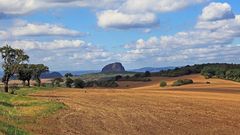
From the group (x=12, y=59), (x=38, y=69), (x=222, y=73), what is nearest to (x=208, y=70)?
(x=222, y=73)

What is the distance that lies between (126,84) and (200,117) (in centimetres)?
8699

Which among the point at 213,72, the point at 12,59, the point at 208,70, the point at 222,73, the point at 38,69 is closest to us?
the point at 12,59

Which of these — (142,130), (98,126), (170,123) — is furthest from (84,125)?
(170,123)

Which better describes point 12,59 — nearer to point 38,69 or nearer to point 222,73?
point 38,69

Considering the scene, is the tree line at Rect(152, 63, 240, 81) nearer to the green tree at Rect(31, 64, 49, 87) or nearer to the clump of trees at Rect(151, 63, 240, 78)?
the clump of trees at Rect(151, 63, 240, 78)

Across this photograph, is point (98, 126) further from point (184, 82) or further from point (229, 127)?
point (184, 82)

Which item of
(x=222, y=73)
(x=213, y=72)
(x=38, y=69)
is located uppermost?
(x=38, y=69)

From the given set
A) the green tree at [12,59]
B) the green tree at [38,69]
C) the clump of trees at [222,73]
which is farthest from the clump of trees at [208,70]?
the green tree at [12,59]

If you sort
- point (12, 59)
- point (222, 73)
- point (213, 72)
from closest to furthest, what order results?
point (12, 59)
point (222, 73)
point (213, 72)

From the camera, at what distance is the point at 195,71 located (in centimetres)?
13175

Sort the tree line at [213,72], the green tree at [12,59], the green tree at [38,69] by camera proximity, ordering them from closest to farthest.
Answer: the green tree at [12,59] → the green tree at [38,69] → the tree line at [213,72]

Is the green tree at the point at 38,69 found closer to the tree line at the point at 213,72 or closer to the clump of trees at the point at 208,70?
the tree line at the point at 213,72

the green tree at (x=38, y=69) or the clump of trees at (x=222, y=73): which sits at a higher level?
the green tree at (x=38, y=69)

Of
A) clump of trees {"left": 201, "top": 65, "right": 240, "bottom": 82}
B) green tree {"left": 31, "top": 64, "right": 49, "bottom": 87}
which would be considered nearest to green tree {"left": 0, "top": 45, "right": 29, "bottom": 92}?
green tree {"left": 31, "top": 64, "right": 49, "bottom": 87}
